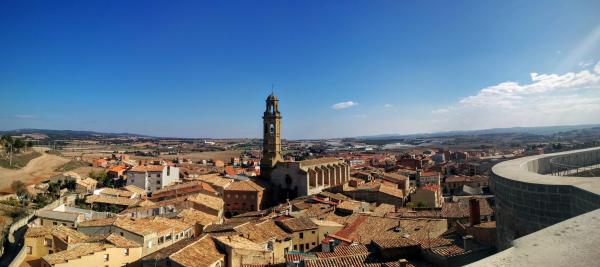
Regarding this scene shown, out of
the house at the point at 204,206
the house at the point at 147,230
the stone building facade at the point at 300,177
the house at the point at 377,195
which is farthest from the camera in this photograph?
the stone building facade at the point at 300,177

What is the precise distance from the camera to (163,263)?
15.8 m

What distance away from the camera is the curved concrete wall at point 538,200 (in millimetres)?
5766

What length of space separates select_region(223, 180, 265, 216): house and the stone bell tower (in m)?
6.37

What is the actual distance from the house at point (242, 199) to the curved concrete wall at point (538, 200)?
112ft

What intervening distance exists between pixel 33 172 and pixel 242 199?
38630 mm

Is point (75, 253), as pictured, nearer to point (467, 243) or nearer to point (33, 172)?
point (467, 243)

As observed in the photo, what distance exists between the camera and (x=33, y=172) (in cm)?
5875

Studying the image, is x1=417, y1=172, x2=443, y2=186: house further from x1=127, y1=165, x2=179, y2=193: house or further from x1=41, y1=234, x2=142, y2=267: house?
x1=41, y1=234, x2=142, y2=267: house

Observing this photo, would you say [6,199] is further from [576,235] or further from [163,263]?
[576,235]

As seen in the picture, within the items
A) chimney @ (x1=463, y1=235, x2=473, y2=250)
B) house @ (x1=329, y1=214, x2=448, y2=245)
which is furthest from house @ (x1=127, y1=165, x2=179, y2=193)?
chimney @ (x1=463, y1=235, x2=473, y2=250)

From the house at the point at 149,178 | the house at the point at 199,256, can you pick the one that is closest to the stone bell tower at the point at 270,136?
the house at the point at 149,178

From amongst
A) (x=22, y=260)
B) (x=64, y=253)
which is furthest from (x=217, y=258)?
(x=22, y=260)

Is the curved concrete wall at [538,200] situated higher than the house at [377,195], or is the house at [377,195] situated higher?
the curved concrete wall at [538,200]

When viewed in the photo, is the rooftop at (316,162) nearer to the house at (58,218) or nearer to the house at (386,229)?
the house at (386,229)
